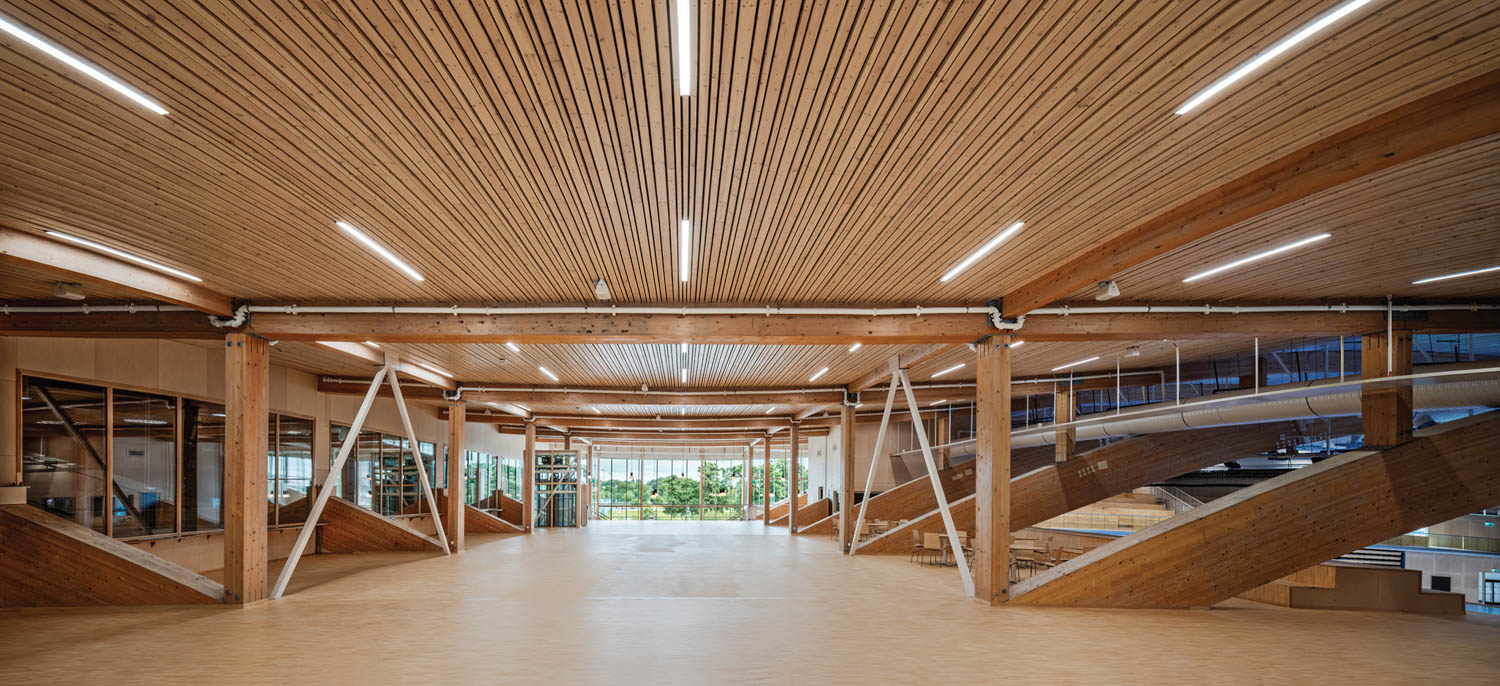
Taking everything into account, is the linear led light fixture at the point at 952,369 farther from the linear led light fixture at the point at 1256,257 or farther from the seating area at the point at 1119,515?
the linear led light fixture at the point at 1256,257

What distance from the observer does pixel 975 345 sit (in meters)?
11.4

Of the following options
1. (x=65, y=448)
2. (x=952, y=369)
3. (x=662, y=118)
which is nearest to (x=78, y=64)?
(x=662, y=118)

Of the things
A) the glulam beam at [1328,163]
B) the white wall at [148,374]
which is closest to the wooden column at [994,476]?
the glulam beam at [1328,163]

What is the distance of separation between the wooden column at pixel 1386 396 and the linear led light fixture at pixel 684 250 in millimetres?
10245

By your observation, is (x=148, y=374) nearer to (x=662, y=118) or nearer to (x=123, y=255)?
(x=123, y=255)

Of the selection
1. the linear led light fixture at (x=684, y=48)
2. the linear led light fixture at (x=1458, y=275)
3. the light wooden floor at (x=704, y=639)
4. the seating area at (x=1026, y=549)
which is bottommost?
the seating area at (x=1026, y=549)

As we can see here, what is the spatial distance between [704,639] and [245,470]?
684 cm

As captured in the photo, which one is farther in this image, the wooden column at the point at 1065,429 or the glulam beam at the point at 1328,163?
the wooden column at the point at 1065,429

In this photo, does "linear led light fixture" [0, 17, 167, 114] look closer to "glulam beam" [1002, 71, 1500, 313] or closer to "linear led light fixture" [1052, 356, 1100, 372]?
"glulam beam" [1002, 71, 1500, 313]

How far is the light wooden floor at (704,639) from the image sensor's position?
7031mm

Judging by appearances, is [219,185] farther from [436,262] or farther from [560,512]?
[560,512]

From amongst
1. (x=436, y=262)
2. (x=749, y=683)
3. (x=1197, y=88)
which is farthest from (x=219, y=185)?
(x=1197, y=88)

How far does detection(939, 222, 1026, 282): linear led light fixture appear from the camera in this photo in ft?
24.4

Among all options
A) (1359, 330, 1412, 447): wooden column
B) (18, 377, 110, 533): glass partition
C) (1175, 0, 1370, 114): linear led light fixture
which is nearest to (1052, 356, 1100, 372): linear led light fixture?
(1359, 330, 1412, 447): wooden column
